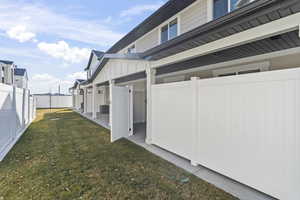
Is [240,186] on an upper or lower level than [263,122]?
lower

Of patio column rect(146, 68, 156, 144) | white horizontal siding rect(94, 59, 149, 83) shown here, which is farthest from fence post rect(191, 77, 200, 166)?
white horizontal siding rect(94, 59, 149, 83)

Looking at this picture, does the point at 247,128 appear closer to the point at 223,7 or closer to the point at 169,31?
the point at 223,7

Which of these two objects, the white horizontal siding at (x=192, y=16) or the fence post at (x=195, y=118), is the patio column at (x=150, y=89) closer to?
the fence post at (x=195, y=118)

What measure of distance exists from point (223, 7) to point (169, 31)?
2.83 metres

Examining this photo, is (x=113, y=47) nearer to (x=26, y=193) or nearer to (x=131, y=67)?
(x=131, y=67)

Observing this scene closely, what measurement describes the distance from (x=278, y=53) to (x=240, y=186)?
355cm

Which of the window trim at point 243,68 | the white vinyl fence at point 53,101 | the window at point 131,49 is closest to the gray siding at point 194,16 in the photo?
the window trim at point 243,68

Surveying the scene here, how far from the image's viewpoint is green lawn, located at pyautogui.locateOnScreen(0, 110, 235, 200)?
119 inches

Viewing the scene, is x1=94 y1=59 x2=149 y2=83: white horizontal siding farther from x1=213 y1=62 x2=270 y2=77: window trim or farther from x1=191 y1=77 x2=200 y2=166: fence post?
x1=213 y1=62 x2=270 y2=77: window trim

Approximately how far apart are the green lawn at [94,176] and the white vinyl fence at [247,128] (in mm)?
638

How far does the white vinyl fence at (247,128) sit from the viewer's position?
8.37ft

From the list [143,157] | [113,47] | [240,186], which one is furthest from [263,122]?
[113,47]

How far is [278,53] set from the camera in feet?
14.5

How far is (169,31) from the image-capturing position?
26.9 ft
